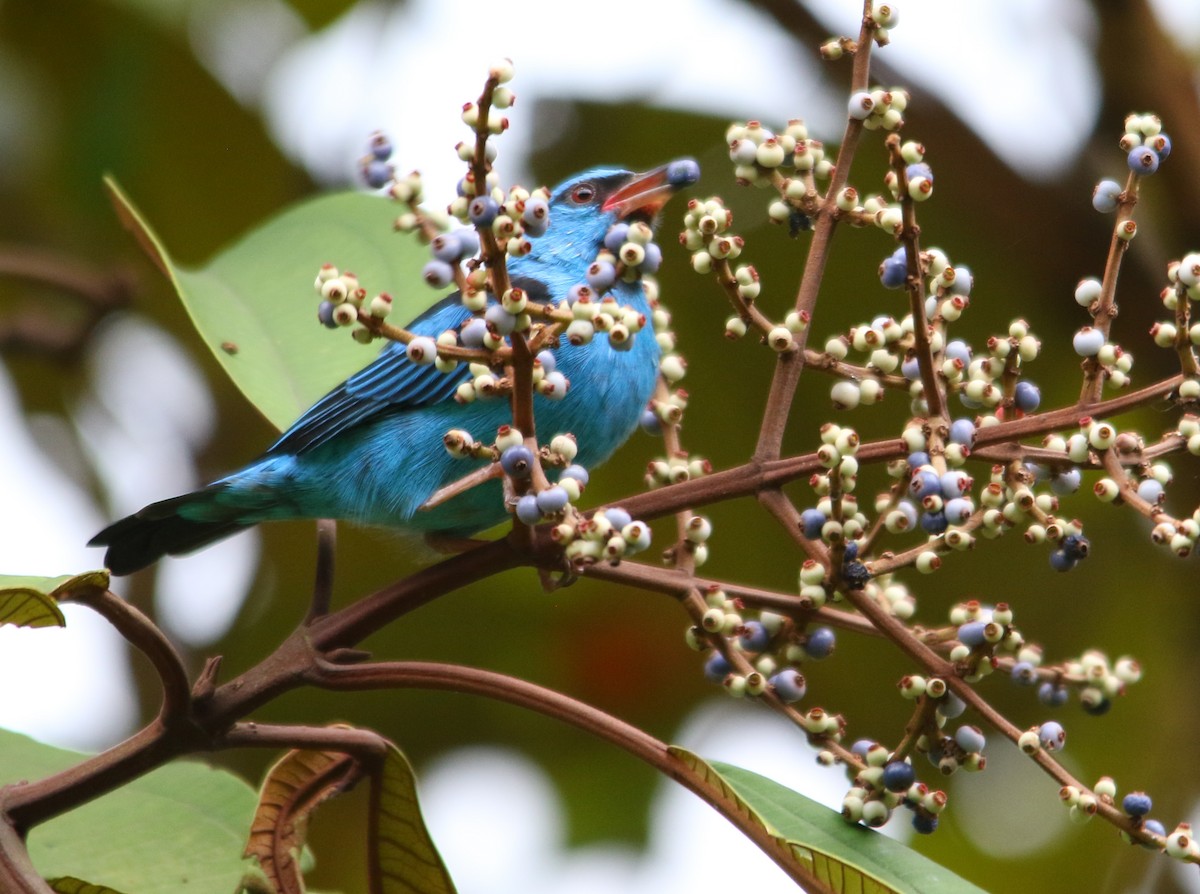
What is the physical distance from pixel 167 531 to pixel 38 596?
144cm

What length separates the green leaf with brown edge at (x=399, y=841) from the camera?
7.54 ft

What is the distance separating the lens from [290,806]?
7.98 ft

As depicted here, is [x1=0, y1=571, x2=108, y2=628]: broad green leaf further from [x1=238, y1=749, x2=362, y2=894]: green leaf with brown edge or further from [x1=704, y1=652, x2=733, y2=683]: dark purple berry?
[x1=704, y1=652, x2=733, y2=683]: dark purple berry

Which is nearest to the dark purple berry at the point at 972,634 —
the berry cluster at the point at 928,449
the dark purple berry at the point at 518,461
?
the berry cluster at the point at 928,449

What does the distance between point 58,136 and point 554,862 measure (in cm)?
284

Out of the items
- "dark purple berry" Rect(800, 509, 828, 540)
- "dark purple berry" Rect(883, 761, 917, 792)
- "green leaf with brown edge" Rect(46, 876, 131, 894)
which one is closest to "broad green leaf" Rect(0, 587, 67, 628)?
"green leaf with brown edge" Rect(46, 876, 131, 894)

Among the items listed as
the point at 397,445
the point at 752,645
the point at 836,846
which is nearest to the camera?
the point at 836,846

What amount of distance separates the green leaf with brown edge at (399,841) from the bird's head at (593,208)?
1.65 metres

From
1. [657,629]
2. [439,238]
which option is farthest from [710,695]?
[439,238]

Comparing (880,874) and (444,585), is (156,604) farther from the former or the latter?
(880,874)

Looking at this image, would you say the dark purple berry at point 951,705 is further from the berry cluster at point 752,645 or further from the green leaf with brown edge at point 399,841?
the green leaf with brown edge at point 399,841

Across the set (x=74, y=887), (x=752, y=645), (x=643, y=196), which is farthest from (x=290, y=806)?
Answer: (x=643, y=196)

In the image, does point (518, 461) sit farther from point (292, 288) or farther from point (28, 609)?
point (292, 288)

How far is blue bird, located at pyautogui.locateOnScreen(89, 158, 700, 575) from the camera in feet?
10.2
